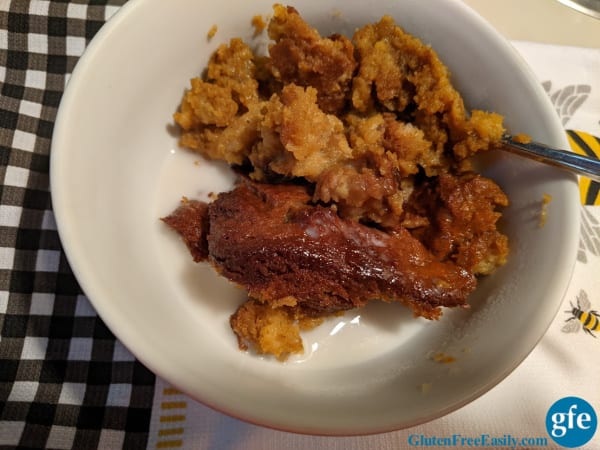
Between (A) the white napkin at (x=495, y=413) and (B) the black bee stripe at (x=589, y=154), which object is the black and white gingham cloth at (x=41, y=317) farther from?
(B) the black bee stripe at (x=589, y=154)

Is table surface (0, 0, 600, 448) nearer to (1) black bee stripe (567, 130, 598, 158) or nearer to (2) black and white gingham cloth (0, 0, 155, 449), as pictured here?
(2) black and white gingham cloth (0, 0, 155, 449)

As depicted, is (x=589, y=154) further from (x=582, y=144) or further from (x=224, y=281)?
(x=224, y=281)

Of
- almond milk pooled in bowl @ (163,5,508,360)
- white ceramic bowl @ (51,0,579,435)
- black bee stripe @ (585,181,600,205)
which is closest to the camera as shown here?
white ceramic bowl @ (51,0,579,435)

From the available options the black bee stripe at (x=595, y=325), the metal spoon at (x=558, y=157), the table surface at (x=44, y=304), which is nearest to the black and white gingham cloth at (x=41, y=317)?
the table surface at (x=44, y=304)

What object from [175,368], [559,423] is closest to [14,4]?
[175,368]

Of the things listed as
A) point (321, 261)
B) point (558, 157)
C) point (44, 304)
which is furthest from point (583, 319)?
point (44, 304)

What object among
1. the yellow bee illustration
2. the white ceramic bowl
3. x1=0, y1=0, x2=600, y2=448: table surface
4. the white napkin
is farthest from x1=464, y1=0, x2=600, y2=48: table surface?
x1=0, y1=0, x2=600, y2=448: table surface
